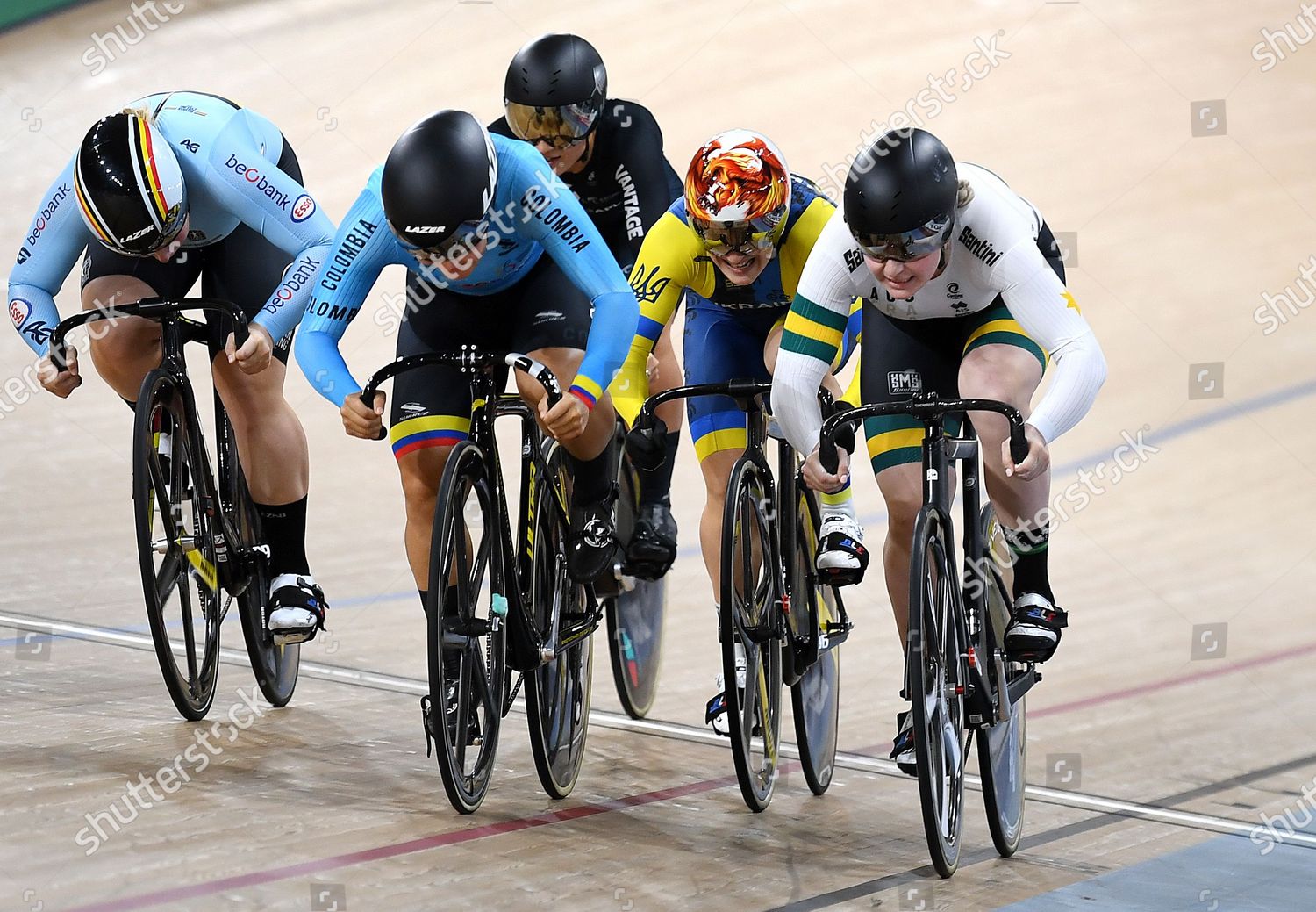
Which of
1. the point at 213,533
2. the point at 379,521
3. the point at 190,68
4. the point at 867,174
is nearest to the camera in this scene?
the point at 867,174

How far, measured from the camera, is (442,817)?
3.25 meters

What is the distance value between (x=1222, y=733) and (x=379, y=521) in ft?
11.1

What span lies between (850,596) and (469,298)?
7.92ft

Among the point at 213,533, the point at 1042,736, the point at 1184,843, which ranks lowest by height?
the point at 1042,736

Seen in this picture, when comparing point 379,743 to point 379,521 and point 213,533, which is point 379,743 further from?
point 379,521

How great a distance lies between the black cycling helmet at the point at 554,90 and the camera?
3.97m

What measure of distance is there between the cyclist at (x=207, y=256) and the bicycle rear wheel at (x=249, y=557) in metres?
0.03

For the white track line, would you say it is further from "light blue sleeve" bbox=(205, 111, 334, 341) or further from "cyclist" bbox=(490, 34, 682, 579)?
"light blue sleeve" bbox=(205, 111, 334, 341)

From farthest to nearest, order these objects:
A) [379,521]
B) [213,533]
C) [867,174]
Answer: [379,521] < [213,533] < [867,174]

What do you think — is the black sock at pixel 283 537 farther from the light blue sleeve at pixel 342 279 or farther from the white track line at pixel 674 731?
the light blue sleeve at pixel 342 279

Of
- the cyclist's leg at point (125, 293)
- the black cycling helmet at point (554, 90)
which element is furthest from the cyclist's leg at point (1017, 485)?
the cyclist's leg at point (125, 293)

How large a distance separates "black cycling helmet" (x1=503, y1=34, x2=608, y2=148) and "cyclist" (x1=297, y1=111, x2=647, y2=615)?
0.67 m

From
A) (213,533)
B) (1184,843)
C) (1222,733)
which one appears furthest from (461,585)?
(1222,733)
